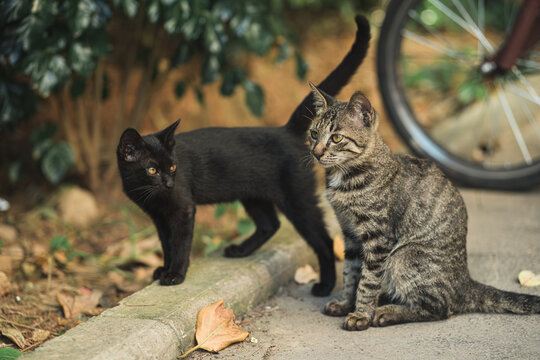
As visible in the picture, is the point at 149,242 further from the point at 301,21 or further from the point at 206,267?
the point at 301,21

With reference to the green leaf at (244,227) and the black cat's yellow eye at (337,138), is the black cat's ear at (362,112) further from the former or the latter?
the green leaf at (244,227)

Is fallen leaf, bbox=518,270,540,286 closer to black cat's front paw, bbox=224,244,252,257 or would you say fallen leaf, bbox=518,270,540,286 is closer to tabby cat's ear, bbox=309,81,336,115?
tabby cat's ear, bbox=309,81,336,115

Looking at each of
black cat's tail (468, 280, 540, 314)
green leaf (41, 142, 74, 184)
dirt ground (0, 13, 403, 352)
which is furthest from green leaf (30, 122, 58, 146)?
black cat's tail (468, 280, 540, 314)

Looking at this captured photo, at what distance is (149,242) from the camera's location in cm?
369

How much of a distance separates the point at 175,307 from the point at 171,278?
0.29 metres

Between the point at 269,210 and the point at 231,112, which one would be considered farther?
the point at 231,112

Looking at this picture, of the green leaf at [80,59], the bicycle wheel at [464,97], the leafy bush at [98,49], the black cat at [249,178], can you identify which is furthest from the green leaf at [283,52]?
the green leaf at [80,59]

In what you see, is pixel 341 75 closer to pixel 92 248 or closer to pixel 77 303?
pixel 77 303

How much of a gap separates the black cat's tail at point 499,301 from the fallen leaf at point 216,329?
3.35 feet

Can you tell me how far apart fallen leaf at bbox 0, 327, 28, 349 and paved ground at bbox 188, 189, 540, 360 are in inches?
27.6

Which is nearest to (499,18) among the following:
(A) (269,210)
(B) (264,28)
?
(B) (264,28)

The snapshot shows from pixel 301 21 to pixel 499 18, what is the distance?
2076mm

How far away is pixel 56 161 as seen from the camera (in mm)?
3574

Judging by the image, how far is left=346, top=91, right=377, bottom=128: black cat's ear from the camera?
2.45 metres
